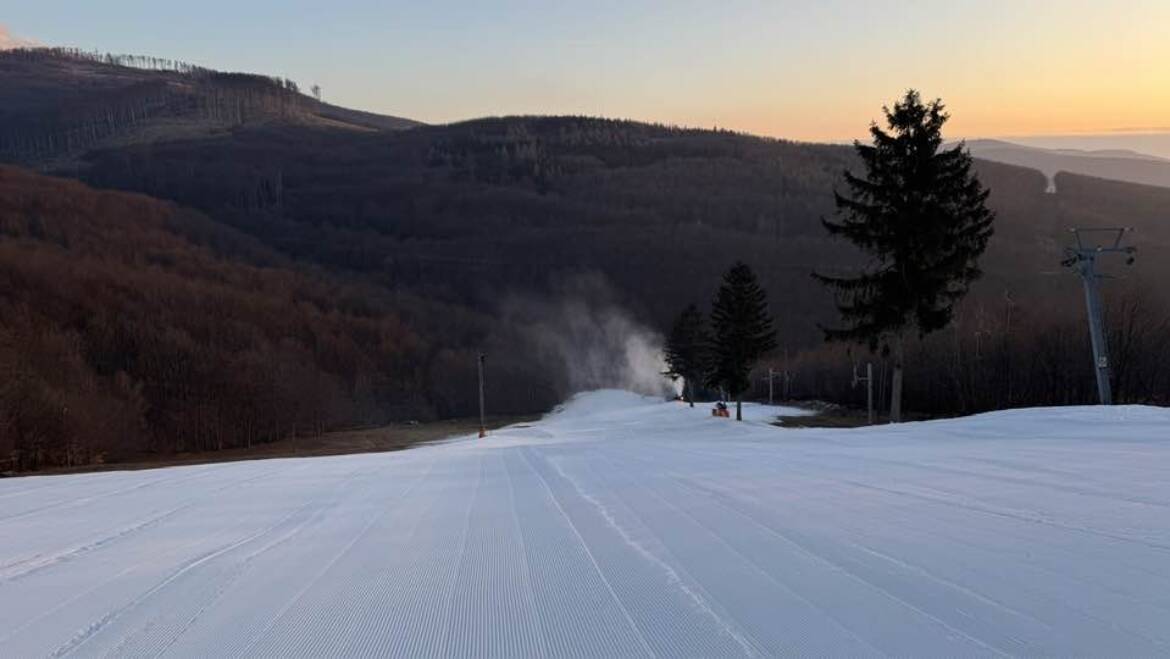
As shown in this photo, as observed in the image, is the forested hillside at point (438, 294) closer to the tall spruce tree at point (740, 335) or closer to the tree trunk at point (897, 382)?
the tree trunk at point (897, 382)

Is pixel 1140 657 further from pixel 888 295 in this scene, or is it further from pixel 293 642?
pixel 888 295

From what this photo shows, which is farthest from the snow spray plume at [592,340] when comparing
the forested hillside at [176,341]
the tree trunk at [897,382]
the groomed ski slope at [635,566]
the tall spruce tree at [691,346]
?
the groomed ski slope at [635,566]

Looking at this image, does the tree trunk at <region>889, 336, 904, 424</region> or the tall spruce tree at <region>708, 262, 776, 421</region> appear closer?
the tree trunk at <region>889, 336, 904, 424</region>

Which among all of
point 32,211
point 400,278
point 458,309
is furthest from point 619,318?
point 32,211

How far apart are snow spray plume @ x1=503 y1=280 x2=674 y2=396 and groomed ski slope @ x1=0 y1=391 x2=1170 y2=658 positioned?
105106mm

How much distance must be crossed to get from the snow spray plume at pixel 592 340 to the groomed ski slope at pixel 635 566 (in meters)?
105

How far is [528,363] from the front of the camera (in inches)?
4606

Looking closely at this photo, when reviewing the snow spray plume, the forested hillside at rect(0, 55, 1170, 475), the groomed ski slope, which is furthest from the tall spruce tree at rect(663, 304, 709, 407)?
the groomed ski slope

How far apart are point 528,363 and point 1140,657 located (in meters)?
114

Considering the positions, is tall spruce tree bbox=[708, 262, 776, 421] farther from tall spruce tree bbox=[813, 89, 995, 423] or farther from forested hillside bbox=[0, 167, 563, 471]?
forested hillside bbox=[0, 167, 563, 471]

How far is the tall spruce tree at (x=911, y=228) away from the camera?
25812mm

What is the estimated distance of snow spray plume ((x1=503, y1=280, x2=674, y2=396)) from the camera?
12225 cm

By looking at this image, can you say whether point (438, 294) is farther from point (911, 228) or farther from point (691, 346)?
point (911, 228)

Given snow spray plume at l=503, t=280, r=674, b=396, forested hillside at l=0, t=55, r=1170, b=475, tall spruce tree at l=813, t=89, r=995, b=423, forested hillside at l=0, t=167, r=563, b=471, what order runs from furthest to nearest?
snow spray plume at l=503, t=280, r=674, b=396, forested hillside at l=0, t=167, r=563, b=471, forested hillside at l=0, t=55, r=1170, b=475, tall spruce tree at l=813, t=89, r=995, b=423
